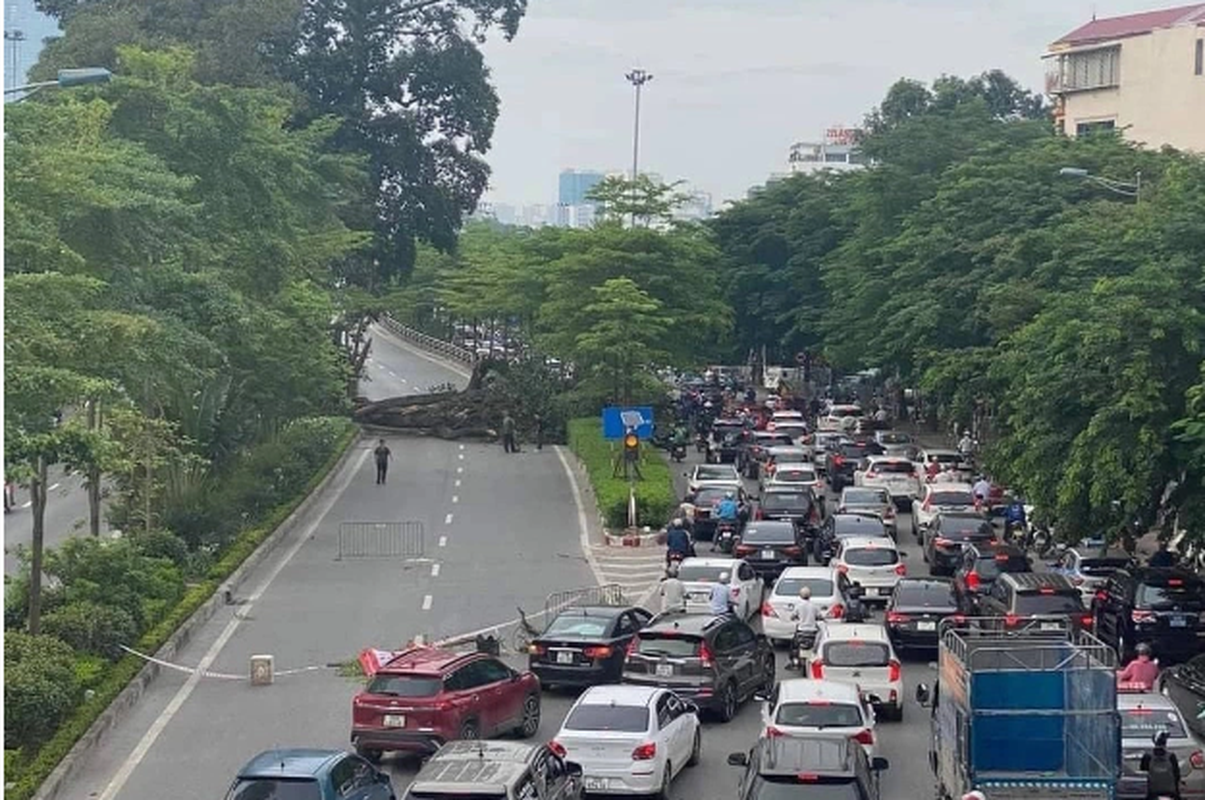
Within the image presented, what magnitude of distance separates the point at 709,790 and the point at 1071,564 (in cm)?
1499

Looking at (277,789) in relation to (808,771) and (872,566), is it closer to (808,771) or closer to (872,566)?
(808,771)

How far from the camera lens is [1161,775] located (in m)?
19.5

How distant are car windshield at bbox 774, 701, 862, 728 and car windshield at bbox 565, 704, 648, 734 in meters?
1.40

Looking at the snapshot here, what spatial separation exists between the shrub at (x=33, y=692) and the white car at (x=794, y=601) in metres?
10.6

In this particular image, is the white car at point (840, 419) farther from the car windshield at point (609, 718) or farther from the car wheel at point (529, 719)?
the car windshield at point (609, 718)

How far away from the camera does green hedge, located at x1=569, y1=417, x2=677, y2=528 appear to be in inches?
1722

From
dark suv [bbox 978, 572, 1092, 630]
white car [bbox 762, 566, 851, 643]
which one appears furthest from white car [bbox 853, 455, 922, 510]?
dark suv [bbox 978, 572, 1092, 630]

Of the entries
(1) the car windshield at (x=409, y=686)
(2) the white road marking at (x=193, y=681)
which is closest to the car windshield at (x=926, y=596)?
(1) the car windshield at (x=409, y=686)

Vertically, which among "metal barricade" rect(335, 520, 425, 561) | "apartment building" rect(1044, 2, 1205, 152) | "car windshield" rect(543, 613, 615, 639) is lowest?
"metal barricade" rect(335, 520, 425, 561)

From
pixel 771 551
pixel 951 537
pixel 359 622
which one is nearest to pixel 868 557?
pixel 771 551

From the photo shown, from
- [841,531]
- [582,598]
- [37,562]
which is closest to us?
[37,562]

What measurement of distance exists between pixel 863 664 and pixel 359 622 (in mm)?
10898

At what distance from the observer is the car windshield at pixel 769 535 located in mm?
36781

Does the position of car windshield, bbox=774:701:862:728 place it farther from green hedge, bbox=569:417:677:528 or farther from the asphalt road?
green hedge, bbox=569:417:677:528
